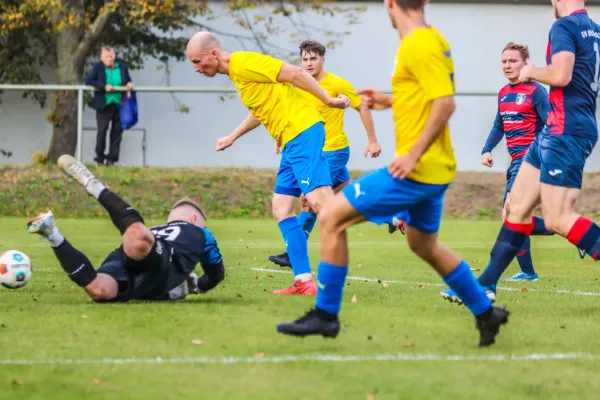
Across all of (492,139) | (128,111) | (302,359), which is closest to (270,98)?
(492,139)

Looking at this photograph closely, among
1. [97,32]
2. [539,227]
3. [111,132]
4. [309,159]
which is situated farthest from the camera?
[97,32]

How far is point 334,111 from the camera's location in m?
11.8

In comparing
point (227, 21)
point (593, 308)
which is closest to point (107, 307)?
point (593, 308)

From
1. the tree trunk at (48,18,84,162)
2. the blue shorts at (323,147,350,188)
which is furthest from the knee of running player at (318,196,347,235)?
the tree trunk at (48,18,84,162)

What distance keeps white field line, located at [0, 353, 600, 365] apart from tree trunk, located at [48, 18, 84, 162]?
17031 millimetres

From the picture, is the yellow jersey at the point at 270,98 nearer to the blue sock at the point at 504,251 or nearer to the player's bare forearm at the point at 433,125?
the blue sock at the point at 504,251

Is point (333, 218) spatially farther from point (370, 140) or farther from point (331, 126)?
point (331, 126)

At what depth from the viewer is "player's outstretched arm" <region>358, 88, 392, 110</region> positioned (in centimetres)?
610

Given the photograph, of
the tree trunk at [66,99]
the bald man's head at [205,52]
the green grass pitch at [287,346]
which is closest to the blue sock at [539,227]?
the green grass pitch at [287,346]

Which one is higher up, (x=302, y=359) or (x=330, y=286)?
(x=330, y=286)

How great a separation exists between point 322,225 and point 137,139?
19.2 metres

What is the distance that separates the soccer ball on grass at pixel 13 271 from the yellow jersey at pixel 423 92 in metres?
3.32

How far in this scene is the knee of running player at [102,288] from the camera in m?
7.40

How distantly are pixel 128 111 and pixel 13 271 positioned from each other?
13.4 m
